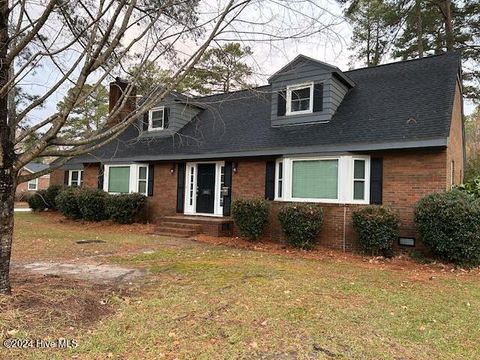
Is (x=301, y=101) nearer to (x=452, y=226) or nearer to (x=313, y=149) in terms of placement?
(x=313, y=149)

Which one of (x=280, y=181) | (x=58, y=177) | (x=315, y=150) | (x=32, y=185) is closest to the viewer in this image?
(x=315, y=150)

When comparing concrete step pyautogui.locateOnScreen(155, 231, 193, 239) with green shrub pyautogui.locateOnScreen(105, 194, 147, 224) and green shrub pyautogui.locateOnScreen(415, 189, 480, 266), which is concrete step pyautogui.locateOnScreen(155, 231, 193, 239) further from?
green shrub pyautogui.locateOnScreen(415, 189, 480, 266)

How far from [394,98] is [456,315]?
7413 millimetres

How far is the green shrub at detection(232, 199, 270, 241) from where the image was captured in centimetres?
1005

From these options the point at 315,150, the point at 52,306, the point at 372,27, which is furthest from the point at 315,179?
A: the point at 372,27

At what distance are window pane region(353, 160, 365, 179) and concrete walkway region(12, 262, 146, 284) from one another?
598 cm

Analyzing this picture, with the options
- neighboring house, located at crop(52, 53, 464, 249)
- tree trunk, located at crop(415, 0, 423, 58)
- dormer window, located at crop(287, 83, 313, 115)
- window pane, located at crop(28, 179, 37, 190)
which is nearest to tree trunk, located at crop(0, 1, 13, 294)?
neighboring house, located at crop(52, 53, 464, 249)

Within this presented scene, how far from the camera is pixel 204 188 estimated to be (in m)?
12.8

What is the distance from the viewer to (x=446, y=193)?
775 centimetres

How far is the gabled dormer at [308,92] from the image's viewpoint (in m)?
10.8

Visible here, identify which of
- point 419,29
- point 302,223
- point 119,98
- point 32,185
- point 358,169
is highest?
point 419,29

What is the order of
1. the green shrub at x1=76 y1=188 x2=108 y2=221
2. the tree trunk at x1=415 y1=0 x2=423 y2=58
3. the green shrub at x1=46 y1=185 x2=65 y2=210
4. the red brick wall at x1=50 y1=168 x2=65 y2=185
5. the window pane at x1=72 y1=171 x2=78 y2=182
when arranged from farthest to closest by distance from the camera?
the red brick wall at x1=50 y1=168 x2=65 y2=185 < the window pane at x1=72 y1=171 x2=78 y2=182 < the green shrub at x1=46 y1=185 x2=65 y2=210 < the tree trunk at x1=415 y1=0 x2=423 y2=58 < the green shrub at x1=76 y1=188 x2=108 y2=221

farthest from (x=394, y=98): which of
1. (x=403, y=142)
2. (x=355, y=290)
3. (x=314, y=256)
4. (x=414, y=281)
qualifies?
(x=355, y=290)

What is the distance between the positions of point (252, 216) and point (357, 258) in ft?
10.1
